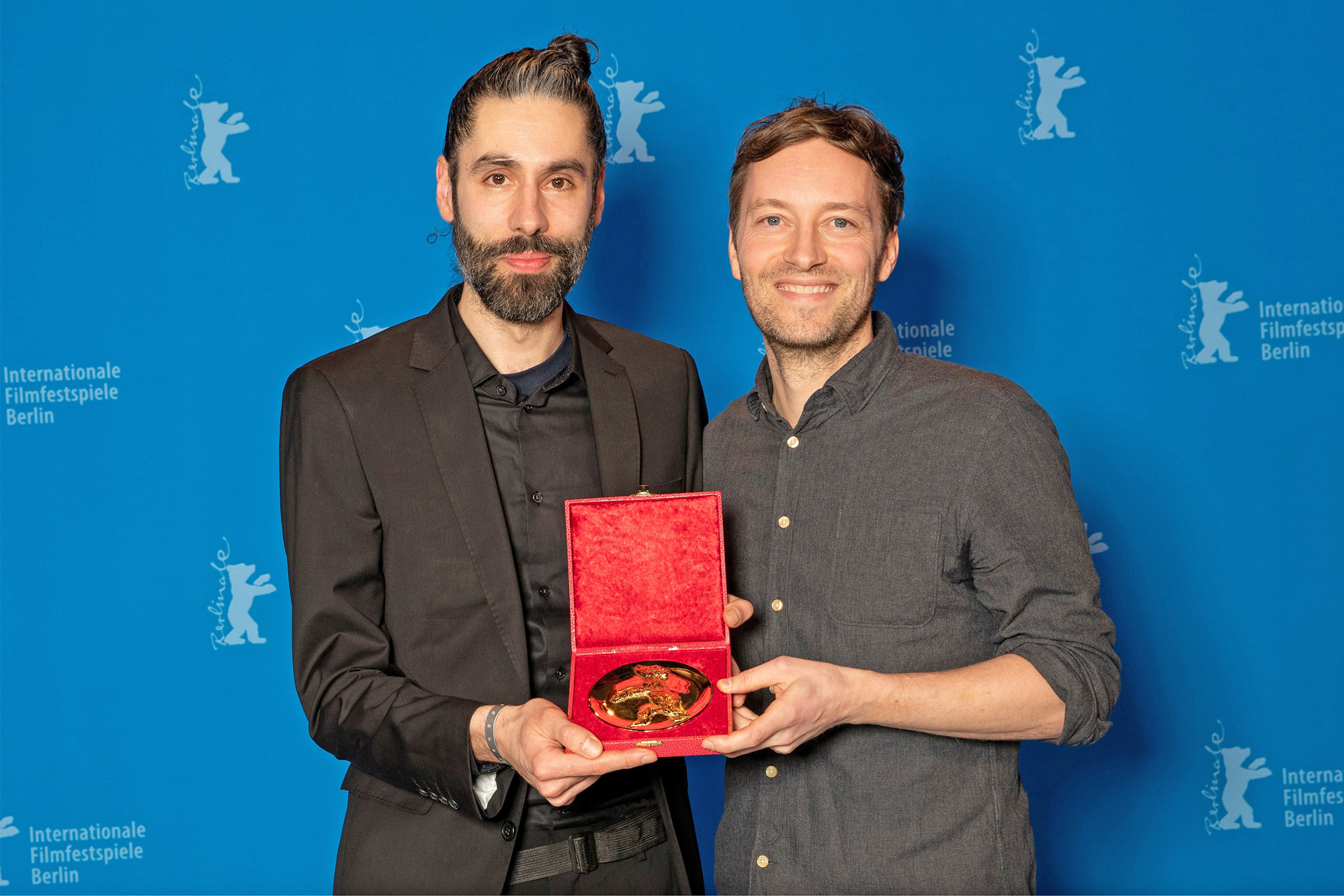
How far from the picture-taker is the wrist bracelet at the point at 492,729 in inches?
73.2

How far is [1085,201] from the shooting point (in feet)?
11.2

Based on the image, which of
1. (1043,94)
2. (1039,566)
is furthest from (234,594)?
(1043,94)

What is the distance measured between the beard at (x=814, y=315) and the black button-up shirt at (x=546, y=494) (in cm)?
47

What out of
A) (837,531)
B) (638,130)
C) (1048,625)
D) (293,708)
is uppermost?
(638,130)

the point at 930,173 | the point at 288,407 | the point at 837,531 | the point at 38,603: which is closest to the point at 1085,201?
the point at 930,173

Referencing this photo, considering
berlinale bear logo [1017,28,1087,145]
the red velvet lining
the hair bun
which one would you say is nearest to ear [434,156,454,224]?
the hair bun

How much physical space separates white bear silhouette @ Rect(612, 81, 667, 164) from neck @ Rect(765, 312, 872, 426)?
1487 millimetres

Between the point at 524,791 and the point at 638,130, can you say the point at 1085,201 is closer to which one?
the point at 638,130

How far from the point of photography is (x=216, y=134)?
3.38 metres

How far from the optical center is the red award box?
1916 millimetres

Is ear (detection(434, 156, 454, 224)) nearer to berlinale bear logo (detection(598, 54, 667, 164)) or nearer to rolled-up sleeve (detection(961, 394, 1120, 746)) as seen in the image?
berlinale bear logo (detection(598, 54, 667, 164))

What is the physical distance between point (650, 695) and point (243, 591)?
2048 millimetres

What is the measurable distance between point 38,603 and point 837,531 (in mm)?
2808

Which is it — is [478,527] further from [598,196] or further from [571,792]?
[598,196]
